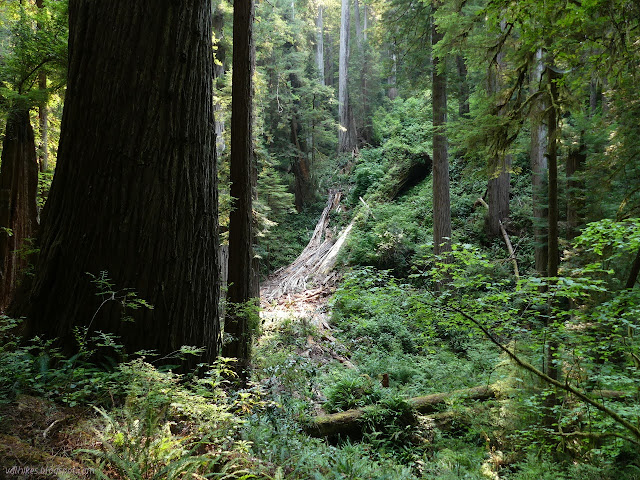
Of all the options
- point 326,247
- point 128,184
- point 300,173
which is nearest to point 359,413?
point 128,184

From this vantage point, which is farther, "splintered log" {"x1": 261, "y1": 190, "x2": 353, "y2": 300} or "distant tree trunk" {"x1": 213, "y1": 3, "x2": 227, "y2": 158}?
"splintered log" {"x1": 261, "y1": 190, "x2": 353, "y2": 300}

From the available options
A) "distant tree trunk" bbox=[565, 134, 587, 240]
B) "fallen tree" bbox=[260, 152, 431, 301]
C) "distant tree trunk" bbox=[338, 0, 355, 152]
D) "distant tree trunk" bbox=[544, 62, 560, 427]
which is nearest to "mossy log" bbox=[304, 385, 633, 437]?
"distant tree trunk" bbox=[544, 62, 560, 427]

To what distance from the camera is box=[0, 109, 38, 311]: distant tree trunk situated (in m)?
5.55

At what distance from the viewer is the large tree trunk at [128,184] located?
2896 millimetres

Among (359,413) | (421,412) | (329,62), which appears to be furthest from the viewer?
(329,62)

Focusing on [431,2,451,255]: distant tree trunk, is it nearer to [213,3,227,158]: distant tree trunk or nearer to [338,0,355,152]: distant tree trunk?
[213,3,227,158]: distant tree trunk

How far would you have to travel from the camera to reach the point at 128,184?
2.99 m

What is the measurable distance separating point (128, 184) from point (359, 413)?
4602mm

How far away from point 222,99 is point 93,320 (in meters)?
7.70

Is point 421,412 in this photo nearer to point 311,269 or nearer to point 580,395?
point 580,395

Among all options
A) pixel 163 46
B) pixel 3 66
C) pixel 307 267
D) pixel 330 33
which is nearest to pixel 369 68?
pixel 330 33

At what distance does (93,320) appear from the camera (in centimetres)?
280

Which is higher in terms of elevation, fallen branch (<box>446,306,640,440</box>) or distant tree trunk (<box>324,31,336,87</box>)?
distant tree trunk (<box>324,31,336,87</box>)

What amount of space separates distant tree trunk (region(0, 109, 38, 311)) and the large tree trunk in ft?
Result: 11.1
